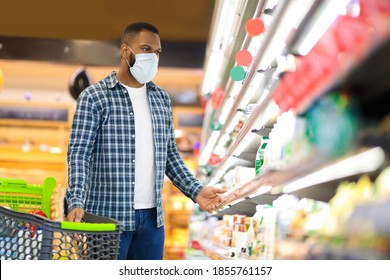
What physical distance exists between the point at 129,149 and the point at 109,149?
8 centimetres

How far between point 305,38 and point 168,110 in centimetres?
95

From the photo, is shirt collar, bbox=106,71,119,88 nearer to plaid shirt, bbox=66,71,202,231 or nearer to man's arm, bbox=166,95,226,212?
plaid shirt, bbox=66,71,202,231

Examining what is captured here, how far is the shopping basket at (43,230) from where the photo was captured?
1.99m

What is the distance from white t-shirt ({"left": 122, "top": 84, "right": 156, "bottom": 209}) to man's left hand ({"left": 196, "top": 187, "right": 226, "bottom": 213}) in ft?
0.76

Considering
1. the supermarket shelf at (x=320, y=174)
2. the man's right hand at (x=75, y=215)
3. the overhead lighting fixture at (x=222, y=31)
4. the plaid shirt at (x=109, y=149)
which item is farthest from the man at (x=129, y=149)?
the overhead lighting fixture at (x=222, y=31)

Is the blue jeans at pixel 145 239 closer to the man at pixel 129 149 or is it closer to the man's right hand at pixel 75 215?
the man at pixel 129 149

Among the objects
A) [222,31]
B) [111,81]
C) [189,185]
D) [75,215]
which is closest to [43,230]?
[75,215]

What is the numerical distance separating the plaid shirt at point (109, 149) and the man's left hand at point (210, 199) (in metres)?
0.20

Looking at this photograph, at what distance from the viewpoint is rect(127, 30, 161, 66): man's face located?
2848mm

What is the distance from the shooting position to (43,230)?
6.48 feet

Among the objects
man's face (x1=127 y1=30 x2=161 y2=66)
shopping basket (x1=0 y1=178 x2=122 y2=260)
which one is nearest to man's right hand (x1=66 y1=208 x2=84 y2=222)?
shopping basket (x1=0 y1=178 x2=122 y2=260)

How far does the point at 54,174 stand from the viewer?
1081 cm
